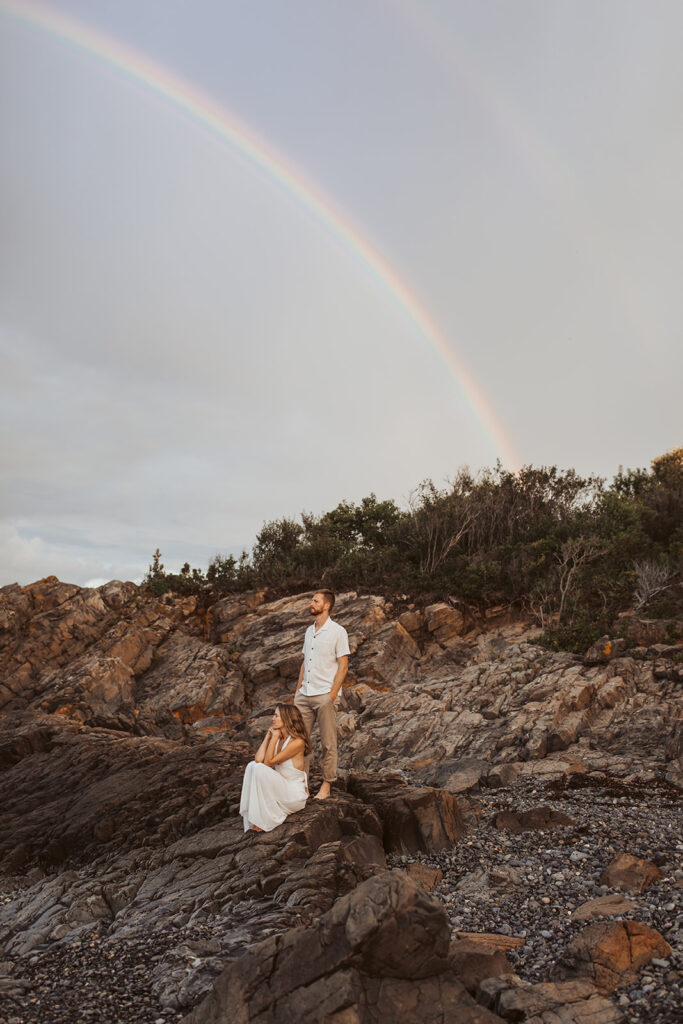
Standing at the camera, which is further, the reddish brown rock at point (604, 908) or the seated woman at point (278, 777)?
the seated woman at point (278, 777)

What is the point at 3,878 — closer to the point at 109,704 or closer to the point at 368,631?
the point at 109,704

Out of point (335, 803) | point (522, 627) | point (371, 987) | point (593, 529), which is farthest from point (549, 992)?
point (593, 529)

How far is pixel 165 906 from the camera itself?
7625mm

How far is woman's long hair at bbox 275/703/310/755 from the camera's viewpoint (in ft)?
30.1

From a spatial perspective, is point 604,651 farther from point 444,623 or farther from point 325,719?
point 325,719

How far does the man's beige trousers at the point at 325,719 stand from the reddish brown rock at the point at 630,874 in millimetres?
4030

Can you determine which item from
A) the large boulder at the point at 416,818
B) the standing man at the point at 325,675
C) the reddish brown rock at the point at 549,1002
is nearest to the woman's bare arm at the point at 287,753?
the standing man at the point at 325,675

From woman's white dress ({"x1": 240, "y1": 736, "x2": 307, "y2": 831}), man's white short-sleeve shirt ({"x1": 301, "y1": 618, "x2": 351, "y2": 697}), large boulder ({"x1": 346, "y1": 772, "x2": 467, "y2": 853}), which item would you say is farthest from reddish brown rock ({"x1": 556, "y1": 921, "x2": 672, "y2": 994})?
man's white short-sleeve shirt ({"x1": 301, "y1": 618, "x2": 351, "y2": 697})

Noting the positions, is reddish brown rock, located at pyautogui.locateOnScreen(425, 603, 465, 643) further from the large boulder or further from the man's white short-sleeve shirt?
the man's white short-sleeve shirt

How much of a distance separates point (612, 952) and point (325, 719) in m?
5.02

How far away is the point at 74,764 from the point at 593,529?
19.8m

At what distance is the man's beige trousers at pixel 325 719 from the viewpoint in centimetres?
973

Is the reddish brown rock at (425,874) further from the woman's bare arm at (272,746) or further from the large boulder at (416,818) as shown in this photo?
the woman's bare arm at (272,746)

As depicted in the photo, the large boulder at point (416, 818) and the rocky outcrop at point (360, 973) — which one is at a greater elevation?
the rocky outcrop at point (360, 973)
